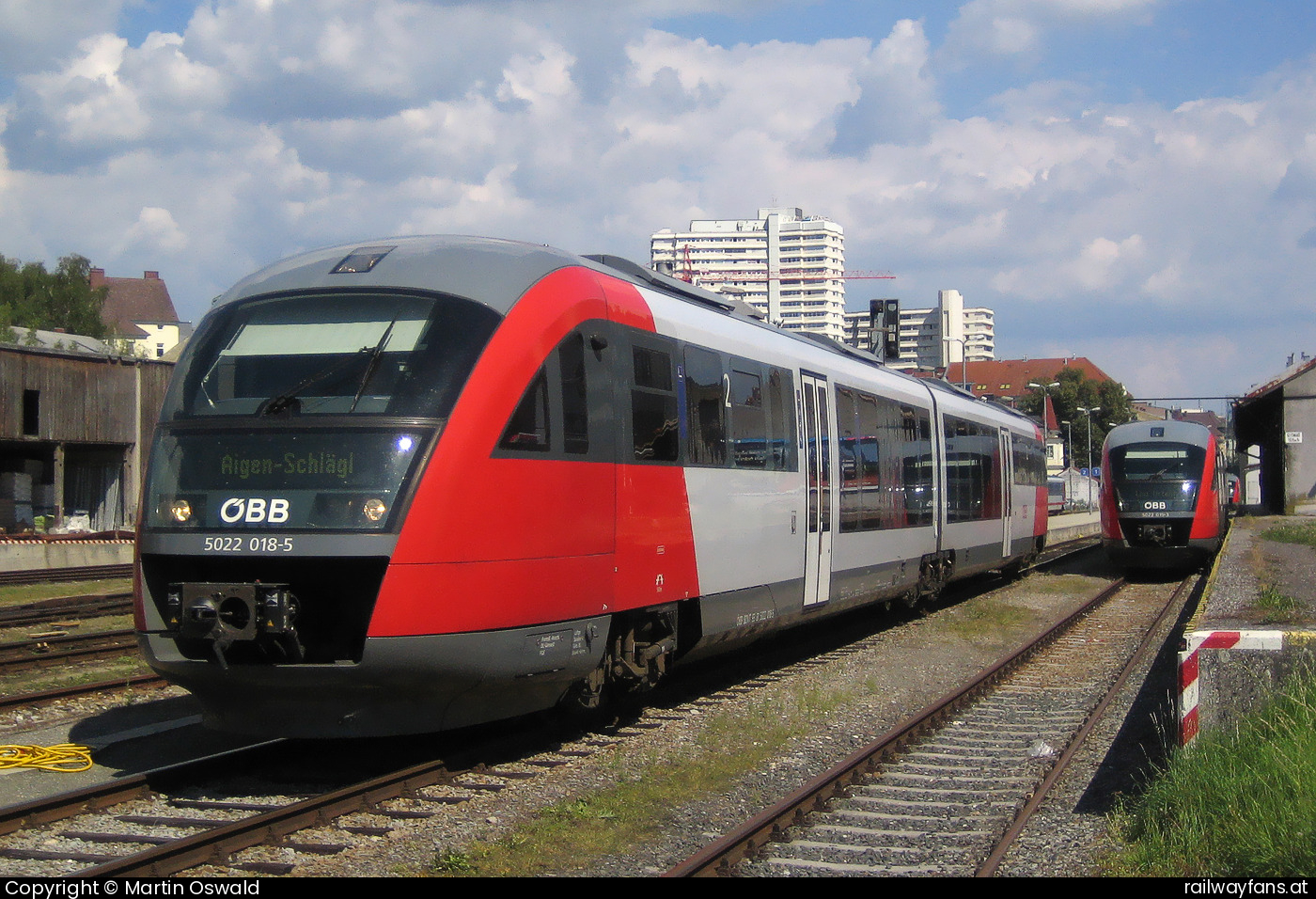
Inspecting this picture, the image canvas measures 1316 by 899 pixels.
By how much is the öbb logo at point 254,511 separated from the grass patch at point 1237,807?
15.3ft

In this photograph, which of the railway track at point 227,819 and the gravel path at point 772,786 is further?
the gravel path at point 772,786

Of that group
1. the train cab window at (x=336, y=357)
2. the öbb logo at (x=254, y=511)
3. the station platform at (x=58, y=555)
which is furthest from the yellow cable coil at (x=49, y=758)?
the station platform at (x=58, y=555)

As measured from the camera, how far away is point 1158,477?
24.2 m

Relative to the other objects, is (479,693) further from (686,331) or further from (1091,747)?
(1091,747)

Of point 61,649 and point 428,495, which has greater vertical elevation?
point 428,495

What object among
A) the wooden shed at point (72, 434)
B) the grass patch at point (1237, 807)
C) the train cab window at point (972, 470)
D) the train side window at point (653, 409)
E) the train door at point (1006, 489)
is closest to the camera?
the grass patch at point (1237, 807)

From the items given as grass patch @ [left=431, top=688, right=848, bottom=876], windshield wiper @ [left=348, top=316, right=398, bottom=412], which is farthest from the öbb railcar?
windshield wiper @ [left=348, top=316, right=398, bottom=412]

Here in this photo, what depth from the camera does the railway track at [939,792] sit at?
6.07 meters

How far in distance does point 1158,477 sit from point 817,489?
48.3 ft

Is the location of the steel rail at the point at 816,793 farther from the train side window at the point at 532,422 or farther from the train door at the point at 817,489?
the train side window at the point at 532,422

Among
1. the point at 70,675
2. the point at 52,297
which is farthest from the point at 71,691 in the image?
the point at 52,297

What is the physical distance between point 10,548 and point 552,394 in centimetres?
2262

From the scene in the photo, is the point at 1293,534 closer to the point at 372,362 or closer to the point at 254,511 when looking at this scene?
the point at 372,362
